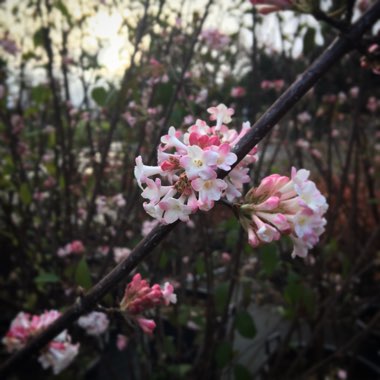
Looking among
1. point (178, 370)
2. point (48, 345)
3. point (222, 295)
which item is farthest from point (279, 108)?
point (178, 370)

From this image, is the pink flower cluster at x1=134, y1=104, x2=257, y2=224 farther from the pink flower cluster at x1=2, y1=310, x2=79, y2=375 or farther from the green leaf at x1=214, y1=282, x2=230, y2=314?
the green leaf at x1=214, y1=282, x2=230, y2=314

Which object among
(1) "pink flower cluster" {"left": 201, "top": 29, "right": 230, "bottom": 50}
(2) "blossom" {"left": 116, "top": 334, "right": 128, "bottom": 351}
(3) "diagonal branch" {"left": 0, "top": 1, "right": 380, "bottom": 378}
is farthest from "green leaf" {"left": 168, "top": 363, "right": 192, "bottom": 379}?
(1) "pink flower cluster" {"left": 201, "top": 29, "right": 230, "bottom": 50}

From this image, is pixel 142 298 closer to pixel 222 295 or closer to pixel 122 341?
pixel 222 295

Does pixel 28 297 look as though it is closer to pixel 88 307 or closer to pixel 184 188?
pixel 88 307

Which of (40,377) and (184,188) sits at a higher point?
(184,188)

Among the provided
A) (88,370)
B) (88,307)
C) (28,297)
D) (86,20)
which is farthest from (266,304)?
(88,307)

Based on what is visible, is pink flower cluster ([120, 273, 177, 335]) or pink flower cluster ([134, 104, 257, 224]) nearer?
pink flower cluster ([134, 104, 257, 224])
